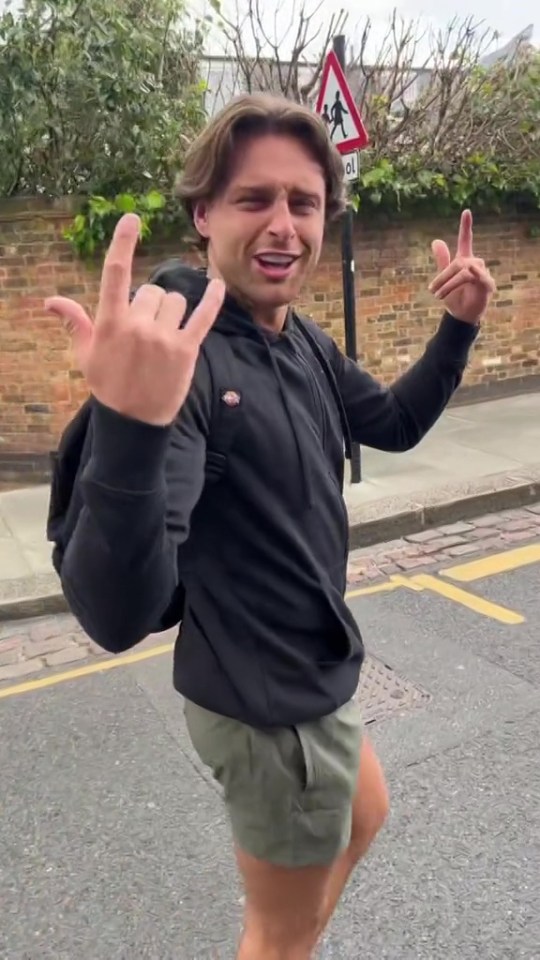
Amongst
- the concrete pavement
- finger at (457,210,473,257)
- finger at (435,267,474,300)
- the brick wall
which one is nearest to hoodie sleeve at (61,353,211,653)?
finger at (435,267,474,300)

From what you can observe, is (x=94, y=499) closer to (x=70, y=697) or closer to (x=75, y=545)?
(x=75, y=545)

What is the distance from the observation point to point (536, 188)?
873 cm

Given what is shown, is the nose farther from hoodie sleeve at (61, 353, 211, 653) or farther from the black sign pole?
the black sign pole

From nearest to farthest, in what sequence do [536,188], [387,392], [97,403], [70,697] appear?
[97,403] < [387,392] < [70,697] < [536,188]

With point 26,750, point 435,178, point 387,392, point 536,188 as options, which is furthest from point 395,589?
point 536,188

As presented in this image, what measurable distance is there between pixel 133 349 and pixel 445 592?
3.90 meters

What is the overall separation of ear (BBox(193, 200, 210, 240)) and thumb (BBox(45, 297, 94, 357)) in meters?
0.41

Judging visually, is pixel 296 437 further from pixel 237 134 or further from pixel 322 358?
pixel 237 134

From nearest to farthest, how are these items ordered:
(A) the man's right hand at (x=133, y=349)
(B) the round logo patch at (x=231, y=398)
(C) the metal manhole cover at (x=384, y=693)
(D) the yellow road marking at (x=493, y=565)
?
(A) the man's right hand at (x=133, y=349) < (B) the round logo patch at (x=231, y=398) < (C) the metal manhole cover at (x=384, y=693) < (D) the yellow road marking at (x=493, y=565)

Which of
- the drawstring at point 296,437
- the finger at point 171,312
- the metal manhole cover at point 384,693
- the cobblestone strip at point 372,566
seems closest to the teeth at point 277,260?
the drawstring at point 296,437

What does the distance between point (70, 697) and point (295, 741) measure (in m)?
2.51

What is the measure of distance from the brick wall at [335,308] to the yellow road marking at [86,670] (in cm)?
324

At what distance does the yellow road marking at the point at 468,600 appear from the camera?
4.32m

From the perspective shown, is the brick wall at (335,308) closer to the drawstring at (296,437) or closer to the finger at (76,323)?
the drawstring at (296,437)
